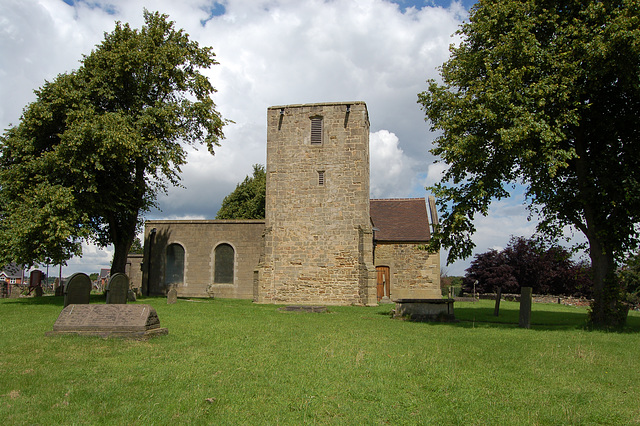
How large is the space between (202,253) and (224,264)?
1.47 meters

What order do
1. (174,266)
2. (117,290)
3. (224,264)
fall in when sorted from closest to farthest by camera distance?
1. (117,290)
2. (224,264)
3. (174,266)

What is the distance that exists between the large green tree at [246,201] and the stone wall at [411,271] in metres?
18.4

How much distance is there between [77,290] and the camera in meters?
12.8

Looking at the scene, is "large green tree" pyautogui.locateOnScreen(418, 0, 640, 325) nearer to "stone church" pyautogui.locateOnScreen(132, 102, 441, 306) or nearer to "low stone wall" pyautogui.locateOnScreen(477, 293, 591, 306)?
"stone church" pyautogui.locateOnScreen(132, 102, 441, 306)

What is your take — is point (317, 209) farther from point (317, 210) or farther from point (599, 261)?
point (599, 261)

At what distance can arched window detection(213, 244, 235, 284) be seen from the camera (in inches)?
1051

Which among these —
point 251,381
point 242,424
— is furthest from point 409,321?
point 242,424

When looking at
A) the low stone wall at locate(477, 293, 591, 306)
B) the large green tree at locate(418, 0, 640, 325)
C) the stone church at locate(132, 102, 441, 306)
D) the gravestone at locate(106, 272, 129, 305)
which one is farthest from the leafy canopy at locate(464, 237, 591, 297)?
the gravestone at locate(106, 272, 129, 305)

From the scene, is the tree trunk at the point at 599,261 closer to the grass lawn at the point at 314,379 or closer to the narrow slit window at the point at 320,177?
the grass lawn at the point at 314,379

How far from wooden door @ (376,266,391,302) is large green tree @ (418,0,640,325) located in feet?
41.9

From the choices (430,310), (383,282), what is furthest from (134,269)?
(430,310)

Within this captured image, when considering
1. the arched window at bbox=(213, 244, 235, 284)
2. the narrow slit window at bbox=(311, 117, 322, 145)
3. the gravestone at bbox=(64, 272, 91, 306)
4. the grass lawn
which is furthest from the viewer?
the arched window at bbox=(213, 244, 235, 284)

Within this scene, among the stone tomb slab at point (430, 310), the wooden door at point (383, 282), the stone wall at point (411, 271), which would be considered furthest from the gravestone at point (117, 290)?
the stone wall at point (411, 271)

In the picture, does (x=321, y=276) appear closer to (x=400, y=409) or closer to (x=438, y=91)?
(x=438, y=91)
